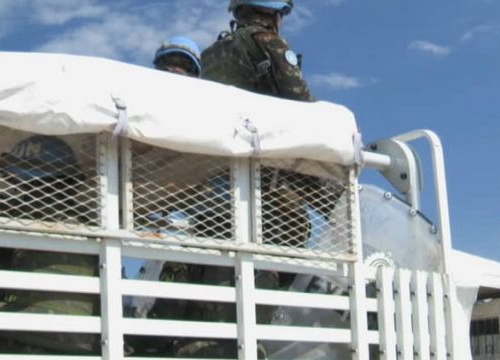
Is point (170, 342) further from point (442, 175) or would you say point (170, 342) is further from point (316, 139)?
point (442, 175)

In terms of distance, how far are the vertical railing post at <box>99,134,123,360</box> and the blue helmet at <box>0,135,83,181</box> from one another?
0.38ft

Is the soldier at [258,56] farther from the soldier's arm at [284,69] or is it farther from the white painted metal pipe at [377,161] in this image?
the white painted metal pipe at [377,161]

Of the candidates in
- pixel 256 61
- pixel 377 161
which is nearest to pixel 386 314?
pixel 377 161

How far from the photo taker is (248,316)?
13.2ft

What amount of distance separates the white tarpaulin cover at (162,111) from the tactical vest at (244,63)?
0.44 m

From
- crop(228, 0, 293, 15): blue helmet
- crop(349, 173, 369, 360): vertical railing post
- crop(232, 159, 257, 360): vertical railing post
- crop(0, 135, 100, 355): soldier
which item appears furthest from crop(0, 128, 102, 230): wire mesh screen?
crop(228, 0, 293, 15): blue helmet

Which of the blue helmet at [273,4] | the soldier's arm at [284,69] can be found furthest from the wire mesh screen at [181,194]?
the blue helmet at [273,4]

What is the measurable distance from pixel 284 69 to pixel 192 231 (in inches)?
40.5

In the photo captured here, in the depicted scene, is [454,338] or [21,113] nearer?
[21,113]

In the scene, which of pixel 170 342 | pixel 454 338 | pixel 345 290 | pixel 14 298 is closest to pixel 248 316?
pixel 170 342

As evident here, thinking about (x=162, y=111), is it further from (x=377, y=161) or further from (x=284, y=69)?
Answer: (x=377, y=161)

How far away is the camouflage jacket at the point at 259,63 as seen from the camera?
480cm

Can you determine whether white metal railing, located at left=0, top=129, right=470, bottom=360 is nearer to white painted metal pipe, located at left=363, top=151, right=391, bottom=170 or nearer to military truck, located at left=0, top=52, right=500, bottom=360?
military truck, located at left=0, top=52, right=500, bottom=360

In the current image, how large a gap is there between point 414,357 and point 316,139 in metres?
1.04
